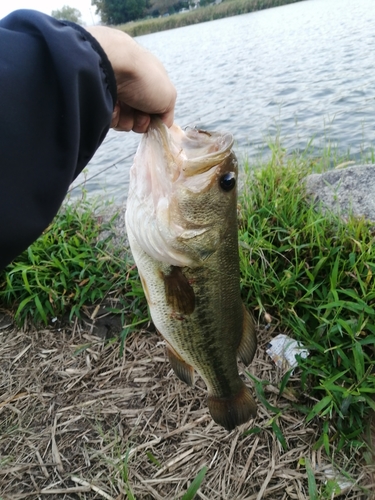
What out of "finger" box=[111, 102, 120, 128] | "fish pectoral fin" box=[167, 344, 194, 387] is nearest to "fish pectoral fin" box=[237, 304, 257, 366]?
"fish pectoral fin" box=[167, 344, 194, 387]

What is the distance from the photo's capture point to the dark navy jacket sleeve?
1.16 metres

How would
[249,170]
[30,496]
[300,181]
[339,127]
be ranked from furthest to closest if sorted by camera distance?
[339,127], [249,170], [300,181], [30,496]

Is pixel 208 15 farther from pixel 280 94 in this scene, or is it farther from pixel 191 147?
pixel 191 147

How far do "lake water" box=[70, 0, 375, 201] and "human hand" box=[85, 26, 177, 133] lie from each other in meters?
2.42

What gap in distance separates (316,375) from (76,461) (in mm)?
1522

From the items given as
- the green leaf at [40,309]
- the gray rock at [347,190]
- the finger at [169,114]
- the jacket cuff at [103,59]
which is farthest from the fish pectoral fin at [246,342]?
the green leaf at [40,309]

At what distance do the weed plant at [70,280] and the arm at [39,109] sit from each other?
1894 millimetres

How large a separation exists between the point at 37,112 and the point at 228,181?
88cm

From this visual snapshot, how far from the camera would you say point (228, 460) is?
228 cm

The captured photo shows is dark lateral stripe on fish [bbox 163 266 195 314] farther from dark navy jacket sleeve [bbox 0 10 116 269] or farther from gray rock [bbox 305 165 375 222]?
gray rock [bbox 305 165 375 222]

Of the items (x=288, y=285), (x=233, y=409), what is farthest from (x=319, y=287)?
(x=233, y=409)

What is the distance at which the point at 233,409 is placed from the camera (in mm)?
2100

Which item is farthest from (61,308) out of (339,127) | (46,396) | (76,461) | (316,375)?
(339,127)

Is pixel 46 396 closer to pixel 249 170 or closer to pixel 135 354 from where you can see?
pixel 135 354
